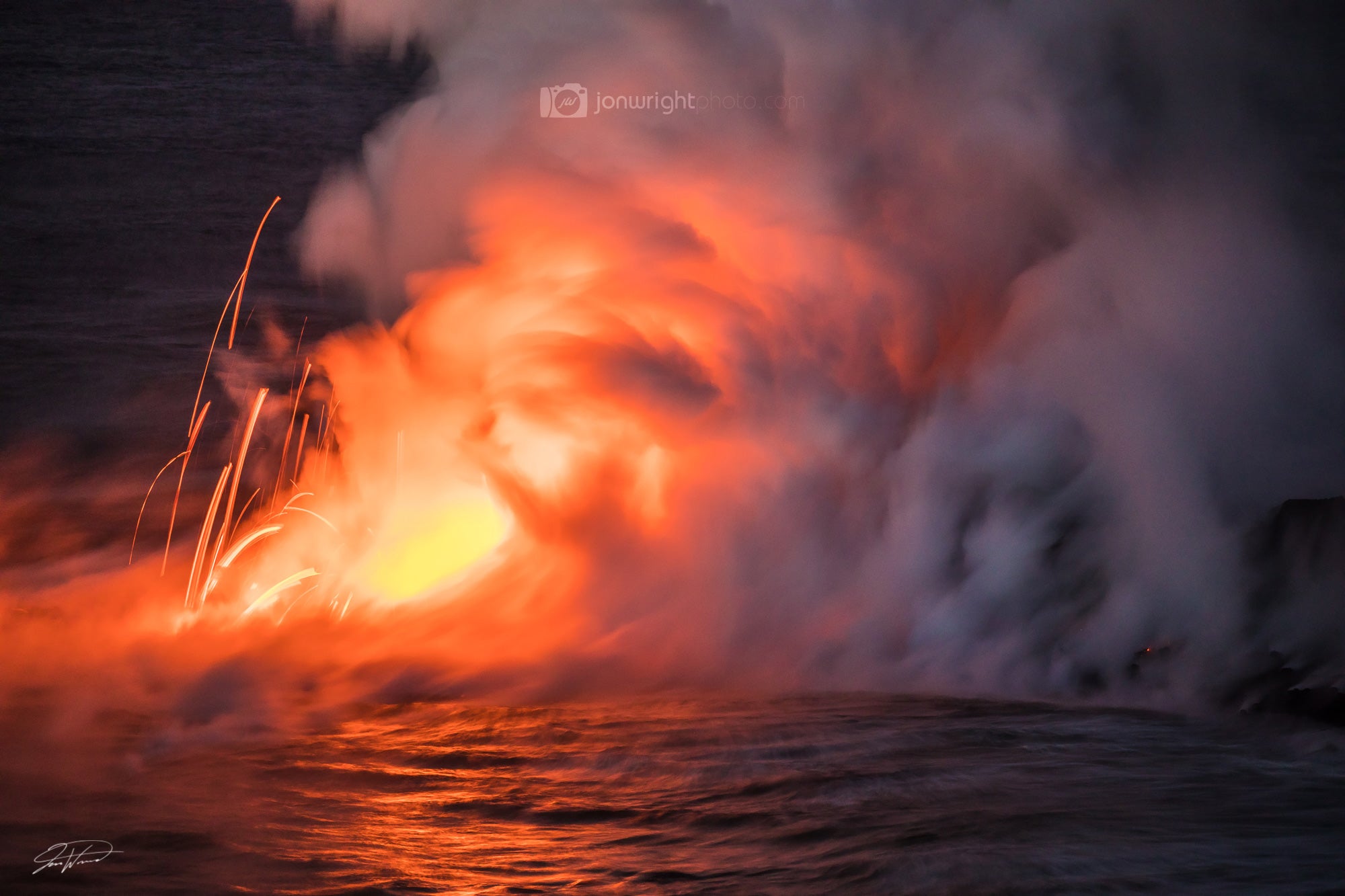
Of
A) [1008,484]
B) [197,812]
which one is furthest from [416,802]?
[1008,484]
